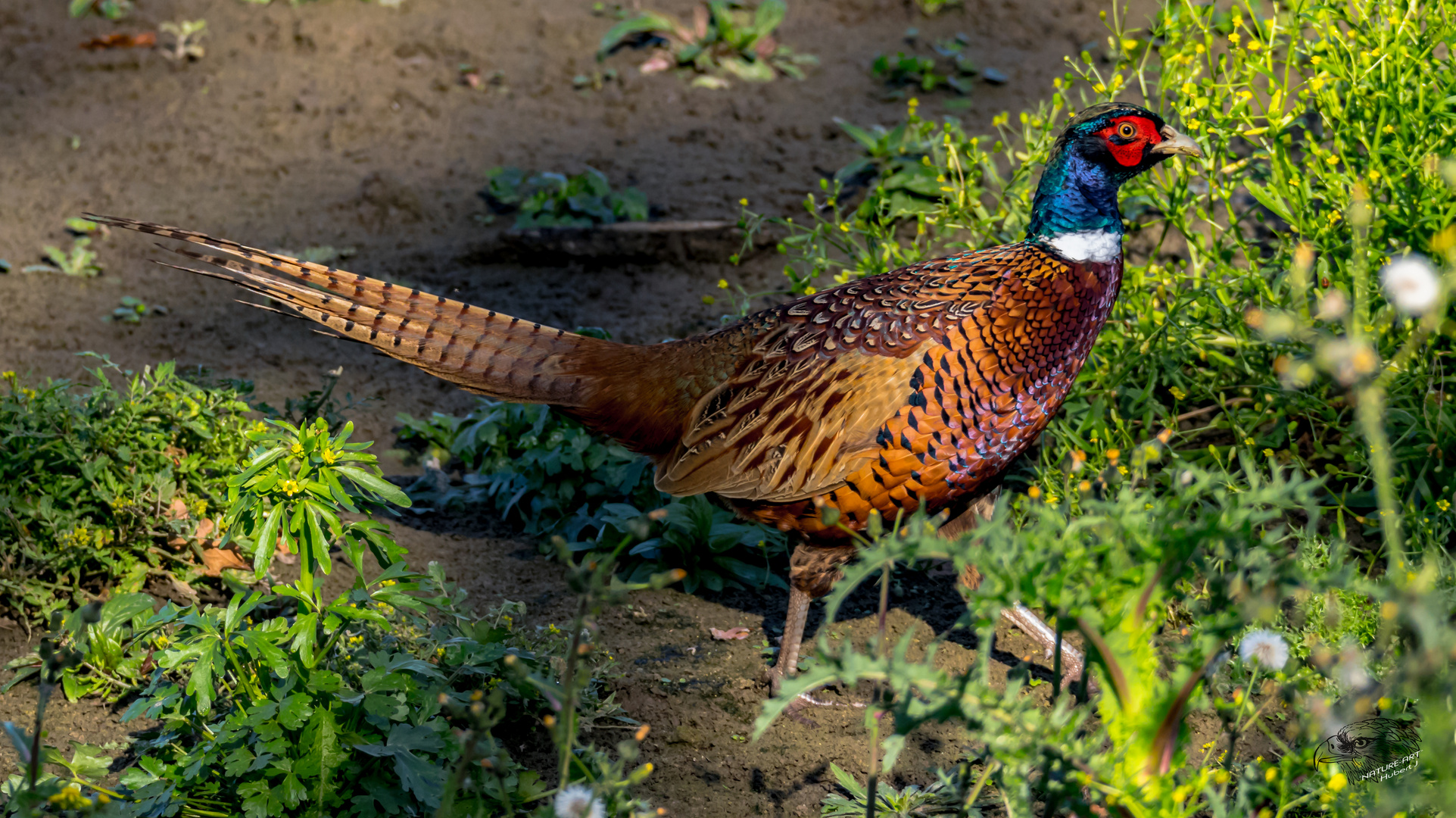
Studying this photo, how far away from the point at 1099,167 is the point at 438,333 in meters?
1.94

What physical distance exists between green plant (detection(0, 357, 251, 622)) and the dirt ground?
27cm

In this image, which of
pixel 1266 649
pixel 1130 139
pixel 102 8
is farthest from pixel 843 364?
pixel 102 8

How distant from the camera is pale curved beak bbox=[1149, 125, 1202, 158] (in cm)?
317

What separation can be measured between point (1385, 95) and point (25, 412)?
4.07 m

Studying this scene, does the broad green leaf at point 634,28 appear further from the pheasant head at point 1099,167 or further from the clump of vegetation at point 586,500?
the pheasant head at point 1099,167

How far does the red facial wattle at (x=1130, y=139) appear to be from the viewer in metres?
3.13

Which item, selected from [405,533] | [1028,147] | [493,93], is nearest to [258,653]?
[405,533]

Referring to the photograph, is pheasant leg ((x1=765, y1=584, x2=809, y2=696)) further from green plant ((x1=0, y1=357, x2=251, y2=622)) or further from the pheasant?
green plant ((x1=0, y1=357, x2=251, y2=622))

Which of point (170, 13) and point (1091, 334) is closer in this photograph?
point (1091, 334)

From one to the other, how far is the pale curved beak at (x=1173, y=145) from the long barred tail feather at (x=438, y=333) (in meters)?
1.65

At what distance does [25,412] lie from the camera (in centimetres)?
339

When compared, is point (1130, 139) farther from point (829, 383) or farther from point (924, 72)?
point (924, 72)

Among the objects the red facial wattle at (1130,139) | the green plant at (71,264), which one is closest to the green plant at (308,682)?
the red facial wattle at (1130,139)

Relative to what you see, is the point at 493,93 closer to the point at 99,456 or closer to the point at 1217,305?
the point at 99,456
